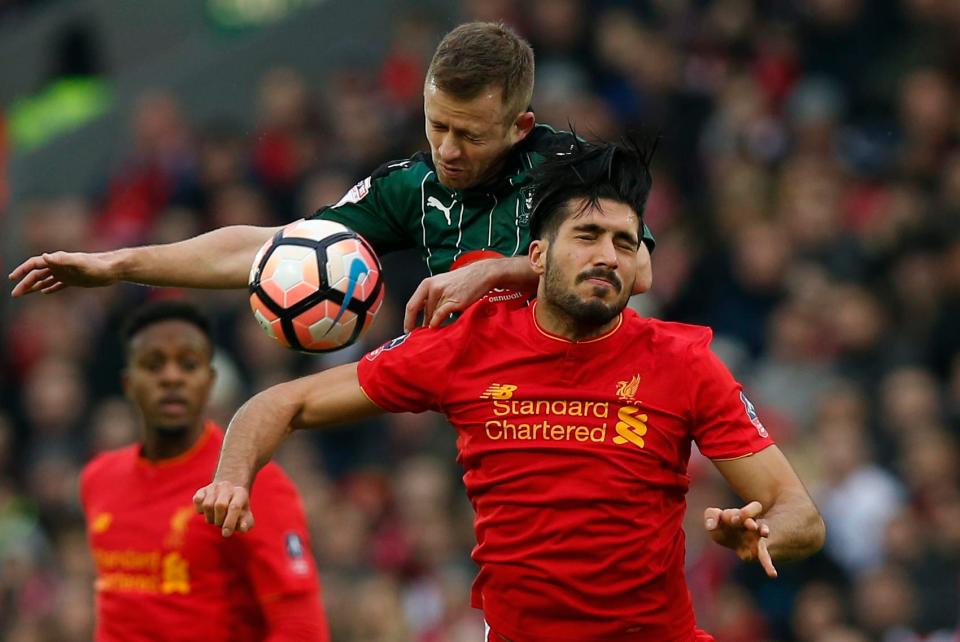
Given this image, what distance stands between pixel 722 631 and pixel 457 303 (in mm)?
4354

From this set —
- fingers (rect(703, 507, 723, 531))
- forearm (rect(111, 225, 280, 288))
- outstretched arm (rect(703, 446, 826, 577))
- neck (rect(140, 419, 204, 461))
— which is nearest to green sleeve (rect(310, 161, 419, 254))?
forearm (rect(111, 225, 280, 288))

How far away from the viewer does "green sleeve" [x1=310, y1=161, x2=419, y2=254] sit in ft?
20.2

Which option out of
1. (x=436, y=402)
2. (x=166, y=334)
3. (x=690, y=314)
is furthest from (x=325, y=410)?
(x=690, y=314)

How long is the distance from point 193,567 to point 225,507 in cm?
144

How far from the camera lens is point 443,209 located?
19.9ft

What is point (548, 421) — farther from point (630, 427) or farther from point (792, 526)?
point (792, 526)

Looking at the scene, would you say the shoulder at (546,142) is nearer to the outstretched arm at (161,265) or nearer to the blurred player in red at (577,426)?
the blurred player in red at (577,426)

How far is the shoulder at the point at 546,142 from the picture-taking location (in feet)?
19.7

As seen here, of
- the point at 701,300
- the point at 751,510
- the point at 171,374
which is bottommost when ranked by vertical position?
the point at 751,510

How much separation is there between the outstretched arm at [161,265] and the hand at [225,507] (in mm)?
1017

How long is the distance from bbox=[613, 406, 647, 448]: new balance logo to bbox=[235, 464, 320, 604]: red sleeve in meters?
1.59

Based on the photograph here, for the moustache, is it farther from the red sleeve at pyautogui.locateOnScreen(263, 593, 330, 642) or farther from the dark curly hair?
the red sleeve at pyautogui.locateOnScreen(263, 593, 330, 642)

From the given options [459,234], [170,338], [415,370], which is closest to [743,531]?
[415,370]

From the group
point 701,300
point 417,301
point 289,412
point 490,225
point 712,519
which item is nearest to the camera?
point 712,519
